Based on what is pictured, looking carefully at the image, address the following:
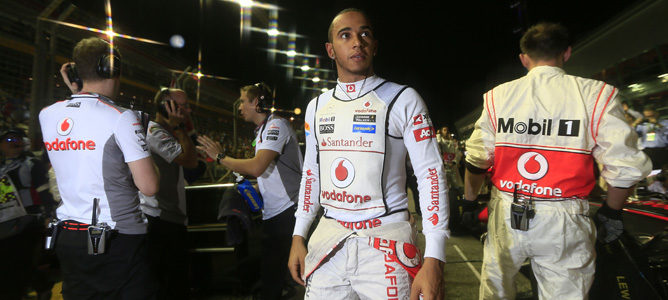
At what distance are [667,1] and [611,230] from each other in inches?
292

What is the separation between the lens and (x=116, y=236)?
1.75 metres

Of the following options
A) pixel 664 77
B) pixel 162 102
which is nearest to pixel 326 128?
pixel 162 102

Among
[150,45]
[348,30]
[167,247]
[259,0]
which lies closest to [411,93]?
[348,30]

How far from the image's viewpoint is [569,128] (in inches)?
67.0

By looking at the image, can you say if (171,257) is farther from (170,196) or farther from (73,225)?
(73,225)

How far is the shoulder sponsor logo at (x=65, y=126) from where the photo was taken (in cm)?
173

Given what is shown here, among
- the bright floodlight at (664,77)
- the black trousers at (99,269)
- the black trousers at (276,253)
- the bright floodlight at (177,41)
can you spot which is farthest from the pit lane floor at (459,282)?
the bright floodlight at (177,41)

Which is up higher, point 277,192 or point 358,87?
point 358,87

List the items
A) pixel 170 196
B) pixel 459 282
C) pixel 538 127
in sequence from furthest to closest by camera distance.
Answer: pixel 459 282 < pixel 170 196 < pixel 538 127

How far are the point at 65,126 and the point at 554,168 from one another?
2.62 meters

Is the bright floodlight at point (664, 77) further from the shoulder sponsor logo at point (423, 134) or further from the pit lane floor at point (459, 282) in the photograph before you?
the shoulder sponsor logo at point (423, 134)

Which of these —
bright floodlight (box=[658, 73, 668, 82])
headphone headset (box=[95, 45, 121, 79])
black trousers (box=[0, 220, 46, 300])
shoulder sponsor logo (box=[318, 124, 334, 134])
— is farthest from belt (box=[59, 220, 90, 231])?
bright floodlight (box=[658, 73, 668, 82])

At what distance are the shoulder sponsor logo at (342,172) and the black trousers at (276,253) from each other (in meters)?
1.46

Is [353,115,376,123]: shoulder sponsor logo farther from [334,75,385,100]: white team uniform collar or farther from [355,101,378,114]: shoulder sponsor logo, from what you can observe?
[334,75,385,100]: white team uniform collar
